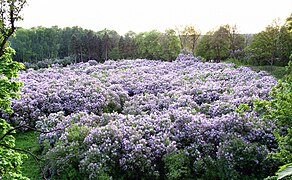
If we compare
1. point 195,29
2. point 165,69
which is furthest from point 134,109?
point 195,29

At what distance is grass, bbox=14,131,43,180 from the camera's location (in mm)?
9238

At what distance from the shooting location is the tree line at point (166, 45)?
26672 mm

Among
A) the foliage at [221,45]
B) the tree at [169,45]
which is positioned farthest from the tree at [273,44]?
the tree at [169,45]

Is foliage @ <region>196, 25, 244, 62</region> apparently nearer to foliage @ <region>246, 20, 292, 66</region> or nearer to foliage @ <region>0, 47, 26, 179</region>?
foliage @ <region>246, 20, 292, 66</region>

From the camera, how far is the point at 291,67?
259 inches

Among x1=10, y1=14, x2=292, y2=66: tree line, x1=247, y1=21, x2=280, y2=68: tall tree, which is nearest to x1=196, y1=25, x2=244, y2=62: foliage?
x1=10, y1=14, x2=292, y2=66: tree line

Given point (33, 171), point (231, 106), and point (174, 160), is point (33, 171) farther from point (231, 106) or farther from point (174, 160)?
point (231, 106)

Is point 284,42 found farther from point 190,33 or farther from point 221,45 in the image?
point 190,33

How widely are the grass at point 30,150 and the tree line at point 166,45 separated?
14796mm

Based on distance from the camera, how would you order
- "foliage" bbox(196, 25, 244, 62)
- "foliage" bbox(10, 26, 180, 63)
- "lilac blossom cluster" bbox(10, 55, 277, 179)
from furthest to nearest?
"foliage" bbox(10, 26, 180, 63) → "foliage" bbox(196, 25, 244, 62) → "lilac blossom cluster" bbox(10, 55, 277, 179)

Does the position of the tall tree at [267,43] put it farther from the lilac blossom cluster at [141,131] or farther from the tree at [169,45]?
the tree at [169,45]

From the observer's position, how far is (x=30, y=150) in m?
10.4

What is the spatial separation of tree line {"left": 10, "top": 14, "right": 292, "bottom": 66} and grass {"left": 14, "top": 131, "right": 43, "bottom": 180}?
14796mm

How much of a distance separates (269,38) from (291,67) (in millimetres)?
22076
